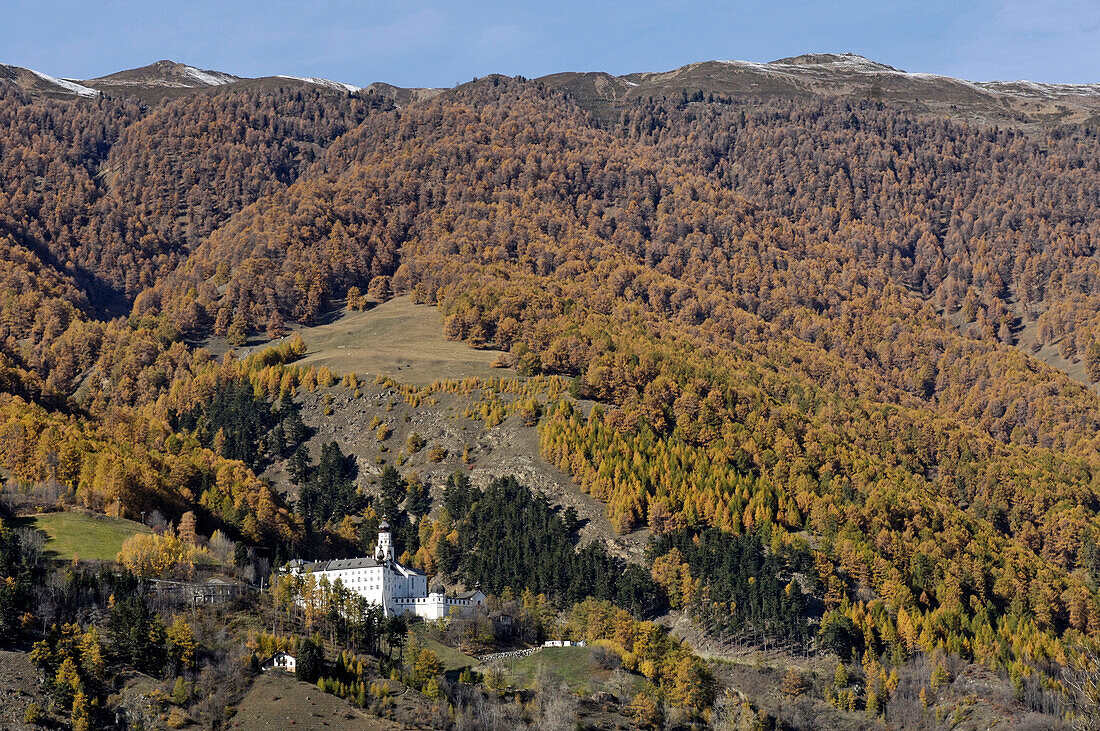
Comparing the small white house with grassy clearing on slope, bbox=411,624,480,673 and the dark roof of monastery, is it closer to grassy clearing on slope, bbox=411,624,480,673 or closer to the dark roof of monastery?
grassy clearing on slope, bbox=411,624,480,673

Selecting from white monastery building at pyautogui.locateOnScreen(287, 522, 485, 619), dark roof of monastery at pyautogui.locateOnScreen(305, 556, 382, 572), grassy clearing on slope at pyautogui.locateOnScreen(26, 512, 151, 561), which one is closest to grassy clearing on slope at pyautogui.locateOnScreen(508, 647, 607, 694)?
white monastery building at pyautogui.locateOnScreen(287, 522, 485, 619)

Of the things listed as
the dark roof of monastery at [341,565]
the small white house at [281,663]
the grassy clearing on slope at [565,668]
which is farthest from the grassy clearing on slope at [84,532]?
the grassy clearing on slope at [565,668]

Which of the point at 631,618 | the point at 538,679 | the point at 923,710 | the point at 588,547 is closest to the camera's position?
the point at 538,679

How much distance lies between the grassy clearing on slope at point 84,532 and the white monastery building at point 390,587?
73.3 ft

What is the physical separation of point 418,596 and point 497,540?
17955mm

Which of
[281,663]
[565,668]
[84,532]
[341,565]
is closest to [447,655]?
[565,668]

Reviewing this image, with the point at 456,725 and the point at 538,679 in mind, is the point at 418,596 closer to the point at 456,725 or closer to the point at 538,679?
the point at 538,679

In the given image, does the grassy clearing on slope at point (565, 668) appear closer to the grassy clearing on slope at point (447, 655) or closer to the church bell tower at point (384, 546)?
the grassy clearing on slope at point (447, 655)

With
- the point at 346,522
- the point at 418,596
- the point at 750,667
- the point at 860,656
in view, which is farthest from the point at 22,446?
the point at 860,656

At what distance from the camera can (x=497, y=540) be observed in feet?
600

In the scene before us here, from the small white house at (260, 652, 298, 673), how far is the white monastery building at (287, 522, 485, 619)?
92.6ft

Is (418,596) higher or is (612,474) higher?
(612,474)

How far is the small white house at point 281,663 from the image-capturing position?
13050cm

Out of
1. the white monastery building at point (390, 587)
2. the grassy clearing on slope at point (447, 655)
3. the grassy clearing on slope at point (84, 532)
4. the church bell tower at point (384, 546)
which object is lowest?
the grassy clearing on slope at point (447, 655)
